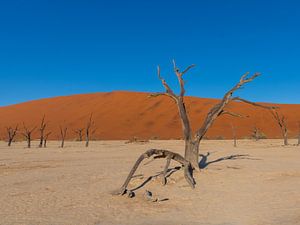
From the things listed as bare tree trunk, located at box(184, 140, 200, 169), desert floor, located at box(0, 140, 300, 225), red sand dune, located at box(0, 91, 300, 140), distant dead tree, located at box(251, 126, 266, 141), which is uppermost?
red sand dune, located at box(0, 91, 300, 140)

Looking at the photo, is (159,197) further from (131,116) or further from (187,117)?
(131,116)

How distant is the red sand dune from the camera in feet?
195

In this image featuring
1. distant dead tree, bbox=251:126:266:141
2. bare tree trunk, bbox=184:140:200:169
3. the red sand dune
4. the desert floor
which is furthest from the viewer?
the red sand dune

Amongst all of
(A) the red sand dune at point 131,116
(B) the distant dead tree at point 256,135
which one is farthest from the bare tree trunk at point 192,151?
(A) the red sand dune at point 131,116

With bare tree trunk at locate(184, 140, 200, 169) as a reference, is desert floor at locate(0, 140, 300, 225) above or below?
below

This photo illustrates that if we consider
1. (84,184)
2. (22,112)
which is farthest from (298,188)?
(22,112)

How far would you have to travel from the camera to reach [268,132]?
188 ft

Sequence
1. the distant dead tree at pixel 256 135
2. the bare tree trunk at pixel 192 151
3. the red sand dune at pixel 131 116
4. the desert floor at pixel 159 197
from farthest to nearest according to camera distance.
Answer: the red sand dune at pixel 131 116, the distant dead tree at pixel 256 135, the bare tree trunk at pixel 192 151, the desert floor at pixel 159 197

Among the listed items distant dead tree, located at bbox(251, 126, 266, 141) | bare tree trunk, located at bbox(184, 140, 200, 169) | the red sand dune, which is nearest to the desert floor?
bare tree trunk, located at bbox(184, 140, 200, 169)

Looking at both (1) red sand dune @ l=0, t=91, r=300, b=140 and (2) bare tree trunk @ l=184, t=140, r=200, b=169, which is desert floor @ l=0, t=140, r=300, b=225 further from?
(1) red sand dune @ l=0, t=91, r=300, b=140

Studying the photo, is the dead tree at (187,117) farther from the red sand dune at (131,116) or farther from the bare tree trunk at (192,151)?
the red sand dune at (131,116)

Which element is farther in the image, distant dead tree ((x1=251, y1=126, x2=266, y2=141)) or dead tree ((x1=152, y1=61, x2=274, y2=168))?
distant dead tree ((x1=251, y1=126, x2=266, y2=141))

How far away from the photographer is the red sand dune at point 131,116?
59531mm

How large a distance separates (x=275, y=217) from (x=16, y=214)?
507 cm
